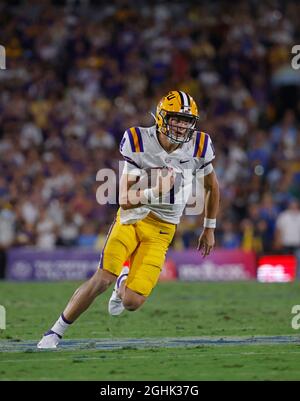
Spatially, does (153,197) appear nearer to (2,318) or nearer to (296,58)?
(2,318)

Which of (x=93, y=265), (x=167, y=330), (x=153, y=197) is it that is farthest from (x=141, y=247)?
(x=93, y=265)

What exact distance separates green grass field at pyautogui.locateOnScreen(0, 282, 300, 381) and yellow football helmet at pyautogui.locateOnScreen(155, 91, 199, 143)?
59.6 inches

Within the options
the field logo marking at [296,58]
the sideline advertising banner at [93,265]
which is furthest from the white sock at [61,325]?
the field logo marking at [296,58]

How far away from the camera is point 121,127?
15953 millimetres

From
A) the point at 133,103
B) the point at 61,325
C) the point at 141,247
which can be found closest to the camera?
the point at 61,325

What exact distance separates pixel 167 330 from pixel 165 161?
1.56 metres

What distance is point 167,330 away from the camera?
26.3 feet

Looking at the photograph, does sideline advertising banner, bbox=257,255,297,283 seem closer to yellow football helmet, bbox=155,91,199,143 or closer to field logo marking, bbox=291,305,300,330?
field logo marking, bbox=291,305,300,330

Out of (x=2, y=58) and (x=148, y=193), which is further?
(x=2, y=58)

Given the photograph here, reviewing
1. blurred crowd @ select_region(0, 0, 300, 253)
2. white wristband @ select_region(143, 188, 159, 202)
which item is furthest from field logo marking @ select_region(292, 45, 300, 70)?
white wristband @ select_region(143, 188, 159, 202)

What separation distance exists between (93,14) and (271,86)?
3527 millimetres
